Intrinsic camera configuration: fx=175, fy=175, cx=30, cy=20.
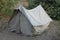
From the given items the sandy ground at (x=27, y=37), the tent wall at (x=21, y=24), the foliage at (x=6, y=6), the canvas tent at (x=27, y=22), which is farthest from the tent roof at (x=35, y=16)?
the foliage at (x=6, y=6)

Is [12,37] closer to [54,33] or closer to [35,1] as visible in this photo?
[54,33]

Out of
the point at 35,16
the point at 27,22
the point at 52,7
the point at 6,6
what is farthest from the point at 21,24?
the point at 52,7

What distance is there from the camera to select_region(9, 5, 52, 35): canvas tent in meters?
6.39

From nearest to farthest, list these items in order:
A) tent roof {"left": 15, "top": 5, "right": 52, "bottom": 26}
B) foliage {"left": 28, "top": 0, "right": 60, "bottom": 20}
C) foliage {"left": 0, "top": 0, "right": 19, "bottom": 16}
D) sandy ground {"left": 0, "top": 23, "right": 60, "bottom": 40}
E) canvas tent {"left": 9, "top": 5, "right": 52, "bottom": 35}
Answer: sandy ground {"left": 0, "top": 23, "right": 60, "bottom": 40} < canvas tent {"left": 9, "top": 5, "right": 52, "bottom": 35} < tent roof {"left": 15, "top": 5, "right": 52, "bottom": 26} < foliage {"left": 0, "top": 0, "right": 19, "bottom": 16} < foliage {"left": 28, "top": 0, "right": 60, "bottom": 20}

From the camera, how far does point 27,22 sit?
6.55m

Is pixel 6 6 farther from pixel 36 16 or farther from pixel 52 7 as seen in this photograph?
pixel 52 7

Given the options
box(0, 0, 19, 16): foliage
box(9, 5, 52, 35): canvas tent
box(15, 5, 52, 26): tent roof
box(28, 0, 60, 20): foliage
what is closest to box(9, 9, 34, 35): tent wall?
box(9, 5, 52, 35): canvas tent

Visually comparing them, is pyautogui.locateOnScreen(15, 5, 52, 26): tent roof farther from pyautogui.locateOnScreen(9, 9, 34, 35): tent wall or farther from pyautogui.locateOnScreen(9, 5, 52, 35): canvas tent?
pyautogui.locateOnScreen(9, 9, 34, 35): tent wall

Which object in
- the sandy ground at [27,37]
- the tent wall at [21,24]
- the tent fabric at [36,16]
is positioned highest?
the tent fabric at [36,16]

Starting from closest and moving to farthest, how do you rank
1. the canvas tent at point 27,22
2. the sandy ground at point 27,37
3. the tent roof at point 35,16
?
the sandy ground at point 27,37 → the canvas tent at point 27,22 → the tent roof at point 35,16

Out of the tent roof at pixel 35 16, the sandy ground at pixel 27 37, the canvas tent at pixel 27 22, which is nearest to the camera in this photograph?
the sandy ground at pixel 27 37

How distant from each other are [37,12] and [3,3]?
235 centimetres

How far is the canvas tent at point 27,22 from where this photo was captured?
6.39m

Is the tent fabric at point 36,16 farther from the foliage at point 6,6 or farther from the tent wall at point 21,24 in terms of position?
the foliage at point 6,6
